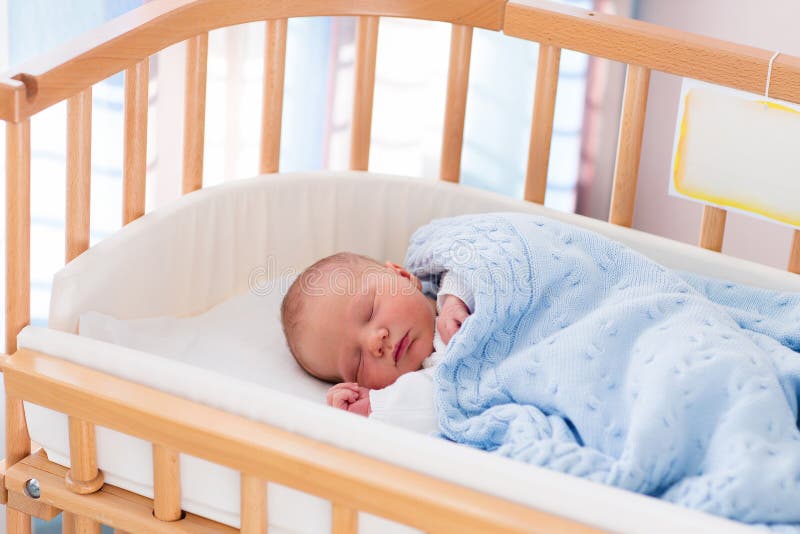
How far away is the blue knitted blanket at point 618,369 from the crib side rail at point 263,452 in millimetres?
149

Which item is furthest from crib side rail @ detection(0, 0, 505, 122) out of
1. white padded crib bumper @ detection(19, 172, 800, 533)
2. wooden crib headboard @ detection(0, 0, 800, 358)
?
white padded crib bumper @ detection(19, 172, 800, 533)

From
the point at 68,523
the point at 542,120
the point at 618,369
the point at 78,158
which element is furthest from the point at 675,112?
the point at 68,523

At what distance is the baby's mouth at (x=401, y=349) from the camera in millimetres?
1182

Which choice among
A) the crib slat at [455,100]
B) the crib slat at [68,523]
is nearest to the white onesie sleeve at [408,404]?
the crib slat at [68,523]

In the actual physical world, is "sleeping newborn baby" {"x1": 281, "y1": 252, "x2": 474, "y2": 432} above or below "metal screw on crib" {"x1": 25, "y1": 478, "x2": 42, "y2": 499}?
above

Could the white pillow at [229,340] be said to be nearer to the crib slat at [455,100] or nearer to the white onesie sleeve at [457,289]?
the white onesie sleeve at [457,289]

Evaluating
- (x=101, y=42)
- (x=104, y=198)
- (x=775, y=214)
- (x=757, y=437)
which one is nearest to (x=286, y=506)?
(x=757, y=437)

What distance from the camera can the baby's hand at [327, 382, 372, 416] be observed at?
1130 millimetres

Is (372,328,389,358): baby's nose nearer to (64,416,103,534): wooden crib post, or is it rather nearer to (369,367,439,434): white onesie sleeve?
(369,367,439,434): white onesie sleeve

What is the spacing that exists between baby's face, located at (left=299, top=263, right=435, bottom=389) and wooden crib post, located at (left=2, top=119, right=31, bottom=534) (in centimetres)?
32

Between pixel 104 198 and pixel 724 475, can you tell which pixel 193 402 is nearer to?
pixel 724 475

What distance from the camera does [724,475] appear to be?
86 centimetres

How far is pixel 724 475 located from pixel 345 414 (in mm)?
316

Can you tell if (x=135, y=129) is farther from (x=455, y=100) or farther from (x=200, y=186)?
(x=455, y=100)
